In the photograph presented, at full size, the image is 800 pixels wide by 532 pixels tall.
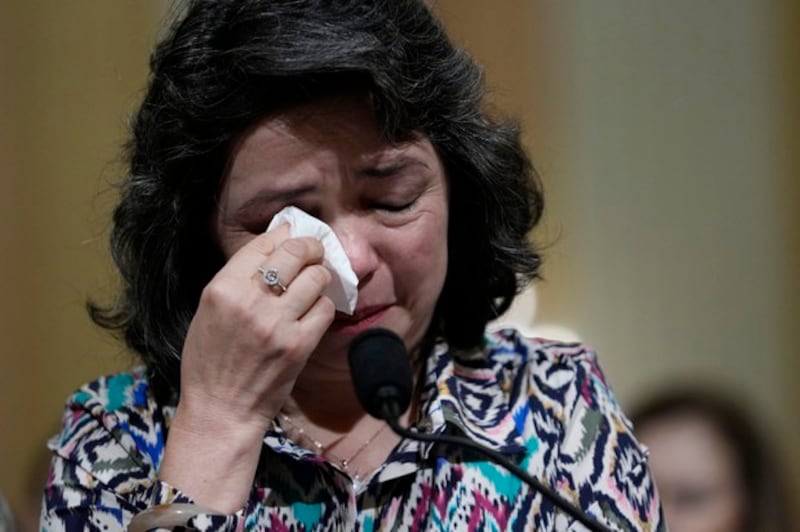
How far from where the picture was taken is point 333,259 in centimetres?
108

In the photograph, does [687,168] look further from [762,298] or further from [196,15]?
[196,15]

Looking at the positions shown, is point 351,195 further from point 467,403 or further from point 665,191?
point 665,191

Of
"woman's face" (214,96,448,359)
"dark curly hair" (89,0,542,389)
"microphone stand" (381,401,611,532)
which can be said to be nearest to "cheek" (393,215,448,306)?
"woman's face" (214,96,448,359)

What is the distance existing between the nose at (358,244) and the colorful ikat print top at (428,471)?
201mm

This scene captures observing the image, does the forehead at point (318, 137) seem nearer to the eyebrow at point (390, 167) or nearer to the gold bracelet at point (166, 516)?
the eyebrow at point (390, 167)

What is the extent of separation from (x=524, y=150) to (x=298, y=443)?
1.57ft

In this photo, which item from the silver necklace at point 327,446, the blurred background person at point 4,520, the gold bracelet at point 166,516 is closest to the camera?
the gold bracelet at point 166,516

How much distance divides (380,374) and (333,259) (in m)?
0.24

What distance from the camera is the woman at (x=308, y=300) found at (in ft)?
3.48

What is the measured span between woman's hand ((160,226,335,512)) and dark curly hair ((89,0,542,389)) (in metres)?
0.15

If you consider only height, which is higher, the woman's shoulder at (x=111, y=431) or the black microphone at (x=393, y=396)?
the black microphone at (x=393, y=396)

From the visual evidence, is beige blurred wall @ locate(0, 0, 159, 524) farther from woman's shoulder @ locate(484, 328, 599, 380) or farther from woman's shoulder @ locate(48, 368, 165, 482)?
woman's shoulder @ locate(484, 328, 599, 380)

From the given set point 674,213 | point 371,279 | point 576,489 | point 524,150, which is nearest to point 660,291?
point 674,213

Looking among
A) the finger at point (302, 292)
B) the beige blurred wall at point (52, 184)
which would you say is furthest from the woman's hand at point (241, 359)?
the beige blurred wall at point (52, 184)
